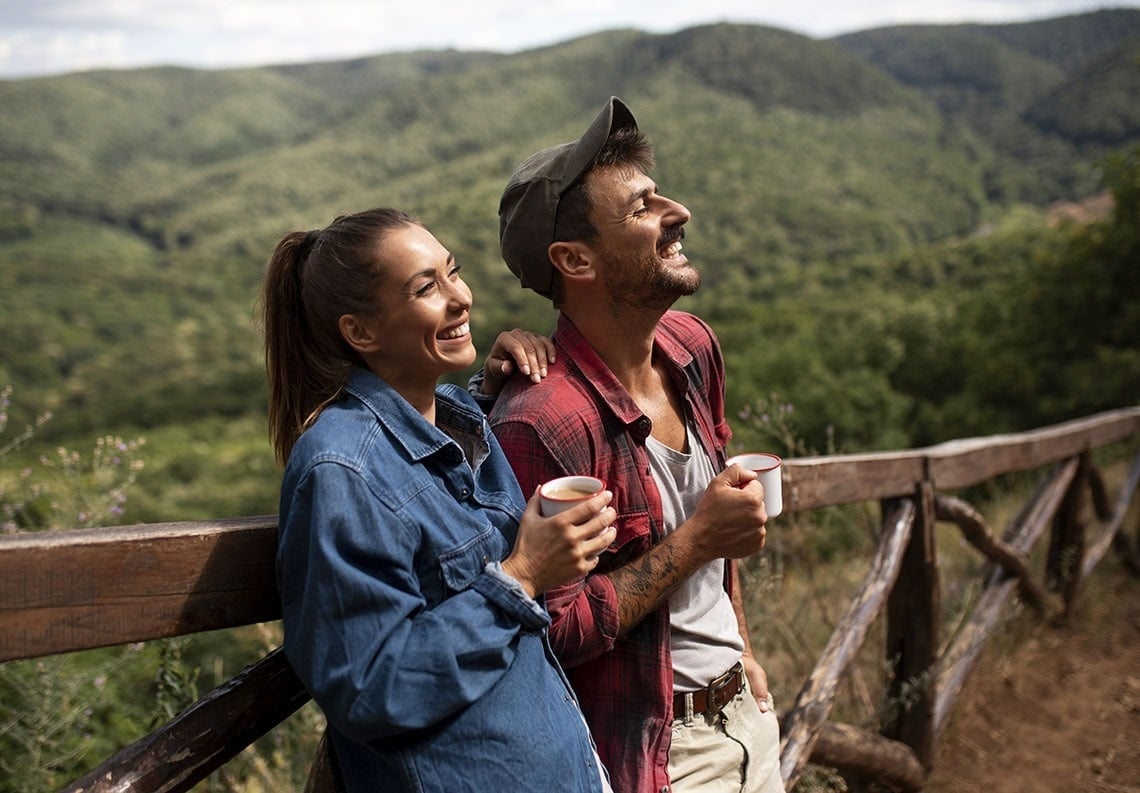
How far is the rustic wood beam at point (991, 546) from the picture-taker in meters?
3.49

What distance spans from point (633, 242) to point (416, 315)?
0.56 metres

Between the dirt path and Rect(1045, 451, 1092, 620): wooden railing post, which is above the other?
Rect(1045, 451, 1092, 620): wooden railing post

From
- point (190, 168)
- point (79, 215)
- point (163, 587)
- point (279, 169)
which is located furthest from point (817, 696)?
point (190, 168)

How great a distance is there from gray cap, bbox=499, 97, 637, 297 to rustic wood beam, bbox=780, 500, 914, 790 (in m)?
1.47

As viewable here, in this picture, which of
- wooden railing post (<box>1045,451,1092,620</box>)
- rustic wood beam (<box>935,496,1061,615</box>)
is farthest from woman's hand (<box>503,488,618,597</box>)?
wooden railing post (<box>1045,451,1092,620</box>)

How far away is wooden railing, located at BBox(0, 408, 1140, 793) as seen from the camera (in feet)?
3.90

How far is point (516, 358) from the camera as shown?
1.79 m

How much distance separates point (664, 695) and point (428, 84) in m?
164

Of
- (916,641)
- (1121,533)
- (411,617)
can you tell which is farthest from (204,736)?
(1121,533)

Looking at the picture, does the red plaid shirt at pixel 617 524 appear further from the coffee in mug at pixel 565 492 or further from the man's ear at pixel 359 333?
the man's ear at pixel 359 333

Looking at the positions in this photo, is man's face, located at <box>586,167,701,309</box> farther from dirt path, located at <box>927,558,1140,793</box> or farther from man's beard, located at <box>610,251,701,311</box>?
dirt path, located at <box>927,558,1140,793</box>

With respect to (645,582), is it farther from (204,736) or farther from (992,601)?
(992,601)

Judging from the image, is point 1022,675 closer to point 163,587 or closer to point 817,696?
point 817,696

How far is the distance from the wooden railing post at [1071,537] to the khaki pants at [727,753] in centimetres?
359
